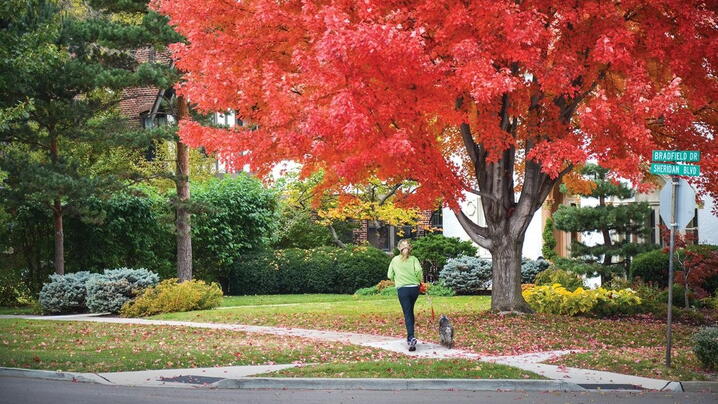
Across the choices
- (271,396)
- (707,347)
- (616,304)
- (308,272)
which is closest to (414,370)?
(271,396)

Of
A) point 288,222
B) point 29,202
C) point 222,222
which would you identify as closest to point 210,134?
point 29,202

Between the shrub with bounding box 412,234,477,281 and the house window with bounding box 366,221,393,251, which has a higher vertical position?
the house window with bounding box 366,221,393,251

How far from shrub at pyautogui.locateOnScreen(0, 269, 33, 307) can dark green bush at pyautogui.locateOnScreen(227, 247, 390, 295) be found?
7.57 meters

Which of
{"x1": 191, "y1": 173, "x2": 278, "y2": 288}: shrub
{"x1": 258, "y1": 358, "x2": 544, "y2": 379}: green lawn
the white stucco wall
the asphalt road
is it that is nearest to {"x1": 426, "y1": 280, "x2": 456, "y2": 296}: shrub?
the white stucco wall

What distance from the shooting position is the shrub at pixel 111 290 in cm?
2420

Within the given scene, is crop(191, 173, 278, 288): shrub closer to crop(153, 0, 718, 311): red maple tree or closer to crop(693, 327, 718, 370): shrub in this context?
crop(153, 0, 718, 311): red maple tree

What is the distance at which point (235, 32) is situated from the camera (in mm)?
19391

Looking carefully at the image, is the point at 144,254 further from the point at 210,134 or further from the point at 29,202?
the point at 210,134

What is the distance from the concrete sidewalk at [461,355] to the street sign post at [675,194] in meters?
1.12

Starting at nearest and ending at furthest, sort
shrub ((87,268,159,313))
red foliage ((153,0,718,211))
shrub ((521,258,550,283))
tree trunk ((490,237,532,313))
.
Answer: red foliage ((153,0,718,211)) → tree trunk ((490,237,532,313)) → shrub ((87,268,159,313)) → shrub ((521,258,550,283))

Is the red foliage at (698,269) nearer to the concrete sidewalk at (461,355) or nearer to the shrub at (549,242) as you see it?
the concrete sidewalk at (461,355)

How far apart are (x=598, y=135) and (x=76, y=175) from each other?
14244 millimetres

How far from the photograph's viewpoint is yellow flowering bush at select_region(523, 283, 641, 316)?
2192 centimetres

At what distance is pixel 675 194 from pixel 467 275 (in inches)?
644
